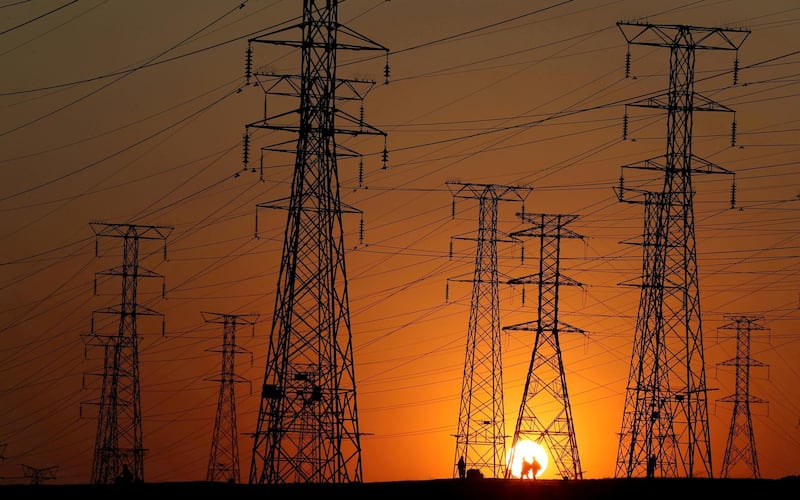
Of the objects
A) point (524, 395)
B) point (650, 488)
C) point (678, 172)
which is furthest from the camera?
point (524, 395)

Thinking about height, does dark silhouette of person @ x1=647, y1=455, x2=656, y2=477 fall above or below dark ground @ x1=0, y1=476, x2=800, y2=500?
above

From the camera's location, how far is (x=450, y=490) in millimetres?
59500

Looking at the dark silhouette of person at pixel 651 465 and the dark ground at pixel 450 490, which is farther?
the dark silhouette of person at pixel 651 465

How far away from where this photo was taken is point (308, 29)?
204 ft

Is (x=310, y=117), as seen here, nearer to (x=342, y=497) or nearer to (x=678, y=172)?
(x=342, y=497)

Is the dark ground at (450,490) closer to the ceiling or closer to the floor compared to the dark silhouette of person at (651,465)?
closer to the floor

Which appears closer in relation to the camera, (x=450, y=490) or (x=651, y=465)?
(x=450, y=490)

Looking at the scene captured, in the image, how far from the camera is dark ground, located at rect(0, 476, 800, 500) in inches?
2243

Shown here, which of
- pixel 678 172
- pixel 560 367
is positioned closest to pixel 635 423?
pixel 560 367

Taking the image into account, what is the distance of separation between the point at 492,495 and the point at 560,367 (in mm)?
25285

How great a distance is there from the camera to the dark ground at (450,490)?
56969 mm

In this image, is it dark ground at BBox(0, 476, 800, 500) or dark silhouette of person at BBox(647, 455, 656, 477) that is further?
dark silhouette of person at BBox(647, 455, 656, 477)

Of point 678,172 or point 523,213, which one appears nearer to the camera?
point 678,172

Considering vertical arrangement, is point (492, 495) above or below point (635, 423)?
below
